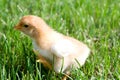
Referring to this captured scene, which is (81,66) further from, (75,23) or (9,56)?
(75,23)

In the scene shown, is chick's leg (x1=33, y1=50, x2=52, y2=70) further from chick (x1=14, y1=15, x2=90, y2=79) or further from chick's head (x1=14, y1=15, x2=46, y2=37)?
chick's head (x1=14, y1=15, x2=46, y2=37)

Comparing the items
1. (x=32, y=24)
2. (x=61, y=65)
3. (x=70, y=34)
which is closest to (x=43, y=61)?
(x=61, y=65)

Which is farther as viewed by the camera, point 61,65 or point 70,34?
point 70,34

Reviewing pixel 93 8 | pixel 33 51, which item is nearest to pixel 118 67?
pixel 33 51

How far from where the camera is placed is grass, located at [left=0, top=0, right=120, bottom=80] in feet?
9.37

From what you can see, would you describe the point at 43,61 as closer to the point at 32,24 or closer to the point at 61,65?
the point at 61,65

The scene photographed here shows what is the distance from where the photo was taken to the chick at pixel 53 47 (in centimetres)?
267

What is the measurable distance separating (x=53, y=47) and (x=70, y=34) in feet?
2.66

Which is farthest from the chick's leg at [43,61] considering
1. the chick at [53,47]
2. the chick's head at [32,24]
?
the chick's head at [32,24]

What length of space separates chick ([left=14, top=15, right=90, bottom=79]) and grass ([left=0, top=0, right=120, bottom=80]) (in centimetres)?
9

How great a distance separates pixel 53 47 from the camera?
2650mm

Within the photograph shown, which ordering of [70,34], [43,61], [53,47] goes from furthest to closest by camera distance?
[70,34] < [43,61] < [53,47]

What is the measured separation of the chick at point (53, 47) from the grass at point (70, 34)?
0.09 meters

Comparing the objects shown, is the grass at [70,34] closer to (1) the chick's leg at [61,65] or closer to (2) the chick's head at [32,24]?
(1) the chick's leg at [61,65]
